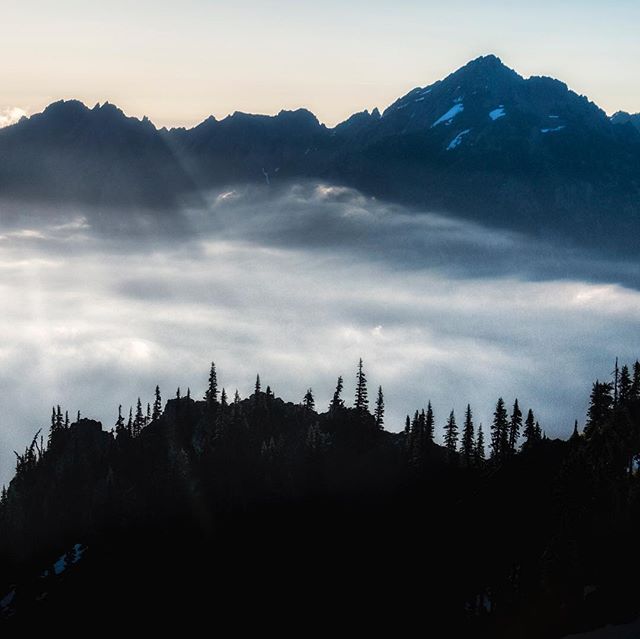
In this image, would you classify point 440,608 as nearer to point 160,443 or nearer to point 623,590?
point 623,590

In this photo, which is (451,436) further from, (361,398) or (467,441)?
(361,398)

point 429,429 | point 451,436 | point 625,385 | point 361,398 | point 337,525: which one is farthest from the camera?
point 361,398

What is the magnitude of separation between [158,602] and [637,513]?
8571 centimetres

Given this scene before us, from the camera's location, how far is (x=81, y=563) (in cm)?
15975

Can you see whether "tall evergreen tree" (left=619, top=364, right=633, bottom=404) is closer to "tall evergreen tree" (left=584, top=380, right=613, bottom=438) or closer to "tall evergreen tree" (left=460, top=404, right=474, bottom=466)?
"tall evergreen tree" (left=584, top=380, right=613, bottom=438)

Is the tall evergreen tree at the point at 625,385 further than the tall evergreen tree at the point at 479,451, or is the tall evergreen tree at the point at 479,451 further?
the tall evergreen tree at the point at 479,451

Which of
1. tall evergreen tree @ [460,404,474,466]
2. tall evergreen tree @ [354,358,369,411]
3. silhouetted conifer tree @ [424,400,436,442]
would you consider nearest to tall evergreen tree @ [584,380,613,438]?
tall evergreen tree @ [460,404,474,466]

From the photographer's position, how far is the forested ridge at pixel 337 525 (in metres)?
115

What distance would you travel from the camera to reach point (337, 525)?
495ft

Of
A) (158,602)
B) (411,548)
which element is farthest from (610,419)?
(158,602)

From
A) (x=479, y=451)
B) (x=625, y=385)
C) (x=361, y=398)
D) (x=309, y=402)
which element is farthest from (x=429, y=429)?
(x=625, y=385)

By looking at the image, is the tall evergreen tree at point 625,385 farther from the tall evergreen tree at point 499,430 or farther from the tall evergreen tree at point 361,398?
the tall evergreen tree at point 361,398

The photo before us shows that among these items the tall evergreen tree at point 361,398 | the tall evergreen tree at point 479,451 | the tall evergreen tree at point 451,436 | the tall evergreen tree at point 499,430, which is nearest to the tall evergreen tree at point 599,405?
the tall evergreen tree at point 499,430

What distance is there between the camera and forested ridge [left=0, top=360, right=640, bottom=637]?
11469 centimetres
